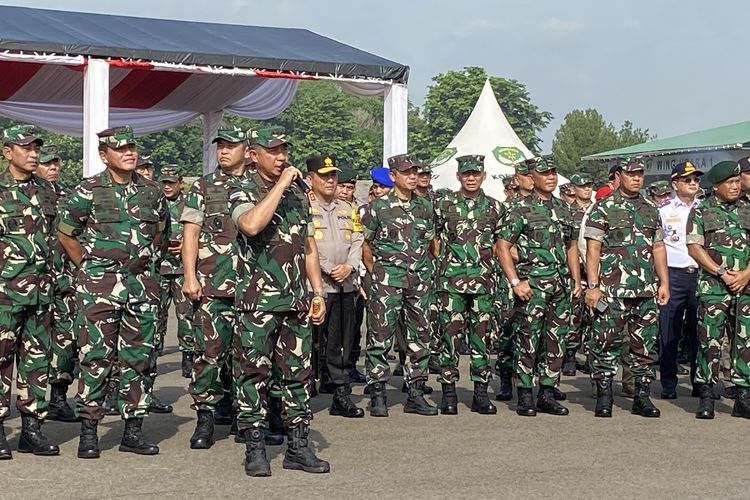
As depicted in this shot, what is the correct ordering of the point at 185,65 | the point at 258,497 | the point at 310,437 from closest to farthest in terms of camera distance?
1. the point at 258,497
2. the point at 310,437
3. the point at 185,65

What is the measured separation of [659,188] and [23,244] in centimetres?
658

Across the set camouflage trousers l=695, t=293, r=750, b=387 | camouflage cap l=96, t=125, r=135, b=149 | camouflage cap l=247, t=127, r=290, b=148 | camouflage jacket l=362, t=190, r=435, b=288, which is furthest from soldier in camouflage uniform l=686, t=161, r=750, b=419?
camouflage cap l=96, t=125, r=135, b=149

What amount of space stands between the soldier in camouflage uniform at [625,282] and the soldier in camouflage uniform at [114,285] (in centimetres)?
355

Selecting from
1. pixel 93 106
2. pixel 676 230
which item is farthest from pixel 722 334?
pixel 93 106

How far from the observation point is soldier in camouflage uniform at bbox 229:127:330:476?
6.48 meters

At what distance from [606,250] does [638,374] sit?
1.00 meters

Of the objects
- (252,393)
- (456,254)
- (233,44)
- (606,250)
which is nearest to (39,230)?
(252,393)

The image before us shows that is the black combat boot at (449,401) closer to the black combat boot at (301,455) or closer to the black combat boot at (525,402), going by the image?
the black combat boot at (525,402)

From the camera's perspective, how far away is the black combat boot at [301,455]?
22.1 ft

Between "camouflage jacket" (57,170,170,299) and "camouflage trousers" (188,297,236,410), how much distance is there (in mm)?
438

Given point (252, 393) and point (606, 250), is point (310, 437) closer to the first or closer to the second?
point (252, 393)

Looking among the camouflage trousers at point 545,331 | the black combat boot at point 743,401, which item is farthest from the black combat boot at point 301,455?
the black combat boot at point 743,401

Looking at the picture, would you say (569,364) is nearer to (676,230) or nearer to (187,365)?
(676,230)

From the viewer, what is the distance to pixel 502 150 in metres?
29.4
